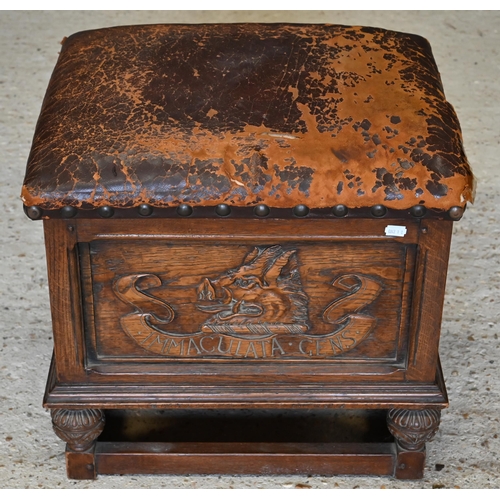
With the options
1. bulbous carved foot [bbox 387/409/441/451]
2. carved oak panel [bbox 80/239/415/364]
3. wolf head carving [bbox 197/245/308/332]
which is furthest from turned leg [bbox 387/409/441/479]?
wolf head carving [bbox 197/245/308/332]

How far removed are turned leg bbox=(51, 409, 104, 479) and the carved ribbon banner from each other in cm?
17

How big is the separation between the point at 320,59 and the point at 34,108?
126 cm

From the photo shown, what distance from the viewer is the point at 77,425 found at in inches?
77.4

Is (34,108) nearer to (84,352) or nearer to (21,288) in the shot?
(21,288)

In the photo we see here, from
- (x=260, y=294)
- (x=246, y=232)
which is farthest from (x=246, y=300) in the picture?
(x=246, y=232)

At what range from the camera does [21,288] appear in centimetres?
249

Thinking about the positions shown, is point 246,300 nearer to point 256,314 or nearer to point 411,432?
point 256,314

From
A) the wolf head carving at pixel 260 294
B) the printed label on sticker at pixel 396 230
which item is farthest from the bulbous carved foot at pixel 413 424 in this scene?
the printed label on sticker at pixel 396 230

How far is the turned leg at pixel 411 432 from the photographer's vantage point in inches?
77.2

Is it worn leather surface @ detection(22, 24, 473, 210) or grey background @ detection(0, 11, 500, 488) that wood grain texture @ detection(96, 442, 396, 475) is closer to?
grey background @ detection(0, 11, 500, 488)

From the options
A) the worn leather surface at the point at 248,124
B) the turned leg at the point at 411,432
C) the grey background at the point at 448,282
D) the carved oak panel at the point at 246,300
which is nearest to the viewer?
the worn leather surface at the point at 248,124

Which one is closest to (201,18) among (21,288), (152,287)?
(21,288)

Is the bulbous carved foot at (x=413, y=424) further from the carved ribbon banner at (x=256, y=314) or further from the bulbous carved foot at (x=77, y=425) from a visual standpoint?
the bulbous carved foot at (x=77, y=425)

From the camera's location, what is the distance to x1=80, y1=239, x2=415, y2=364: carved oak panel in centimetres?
181
